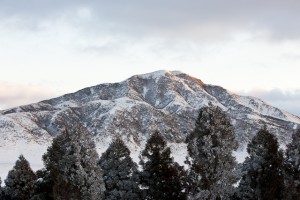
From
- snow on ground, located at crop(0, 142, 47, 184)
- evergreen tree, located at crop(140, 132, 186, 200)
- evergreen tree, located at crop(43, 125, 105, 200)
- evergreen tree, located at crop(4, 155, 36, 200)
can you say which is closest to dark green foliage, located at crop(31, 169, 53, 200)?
evergreen tree, located at crop(4, 155, 36, 200)

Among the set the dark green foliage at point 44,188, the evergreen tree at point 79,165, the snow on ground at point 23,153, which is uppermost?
the snow on ground at point 23,153

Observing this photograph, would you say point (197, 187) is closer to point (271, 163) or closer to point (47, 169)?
point (271, 163)

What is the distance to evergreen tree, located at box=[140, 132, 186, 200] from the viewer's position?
157ft

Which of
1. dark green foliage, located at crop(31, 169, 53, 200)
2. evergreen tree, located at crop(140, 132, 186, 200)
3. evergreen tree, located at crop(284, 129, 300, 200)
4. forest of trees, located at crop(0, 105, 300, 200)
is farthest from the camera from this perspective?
evergreen tree, located at crop(140, 132, 186, 200)

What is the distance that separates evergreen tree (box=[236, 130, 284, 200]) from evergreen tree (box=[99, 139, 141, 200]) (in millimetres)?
11242

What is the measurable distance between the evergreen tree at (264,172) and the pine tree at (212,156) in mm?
4109

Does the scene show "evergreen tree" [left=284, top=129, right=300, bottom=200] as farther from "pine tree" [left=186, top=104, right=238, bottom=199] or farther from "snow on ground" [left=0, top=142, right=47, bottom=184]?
"snow on ground" [left=0, top=142, right=47, bottom=184]

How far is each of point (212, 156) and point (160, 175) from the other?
9.03m

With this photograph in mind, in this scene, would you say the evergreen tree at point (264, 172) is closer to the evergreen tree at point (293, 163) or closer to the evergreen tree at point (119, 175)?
the evergreen tree at point (293, 163)

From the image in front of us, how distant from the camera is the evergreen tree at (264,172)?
143 feet

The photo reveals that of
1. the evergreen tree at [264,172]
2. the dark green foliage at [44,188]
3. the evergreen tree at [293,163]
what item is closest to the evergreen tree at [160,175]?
the evergreen tree at [264,172]

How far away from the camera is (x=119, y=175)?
4931 centimetres

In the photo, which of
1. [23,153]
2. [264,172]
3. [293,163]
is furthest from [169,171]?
[23,153]

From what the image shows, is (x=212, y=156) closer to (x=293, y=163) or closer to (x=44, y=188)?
(x=293, y=163)
